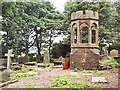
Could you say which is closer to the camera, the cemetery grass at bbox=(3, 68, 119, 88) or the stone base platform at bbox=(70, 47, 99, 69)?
the cemetery grass at bbox=(3, 68, 119, 88)

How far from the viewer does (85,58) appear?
5945mm

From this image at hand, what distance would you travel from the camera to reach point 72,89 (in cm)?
294

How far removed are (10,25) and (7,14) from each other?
83 cm

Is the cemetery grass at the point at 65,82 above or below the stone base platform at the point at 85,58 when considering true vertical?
below

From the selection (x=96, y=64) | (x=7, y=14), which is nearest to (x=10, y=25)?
(x=7, y=14)

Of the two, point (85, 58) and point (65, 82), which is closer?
point (65, 82)

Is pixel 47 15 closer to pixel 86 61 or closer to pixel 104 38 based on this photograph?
pixel 104 38

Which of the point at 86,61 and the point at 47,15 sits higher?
the point at 47,15

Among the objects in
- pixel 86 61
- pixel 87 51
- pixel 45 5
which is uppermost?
pixel 45 5

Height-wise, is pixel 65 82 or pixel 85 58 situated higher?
pixel 85 58

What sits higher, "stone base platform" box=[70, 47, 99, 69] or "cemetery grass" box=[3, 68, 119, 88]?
"stone base platform" box=[70, 47, 99, 69]

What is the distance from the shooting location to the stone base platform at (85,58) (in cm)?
586

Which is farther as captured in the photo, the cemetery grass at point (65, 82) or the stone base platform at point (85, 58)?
the stone base platform at point (85, 58)

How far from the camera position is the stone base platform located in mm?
5863
